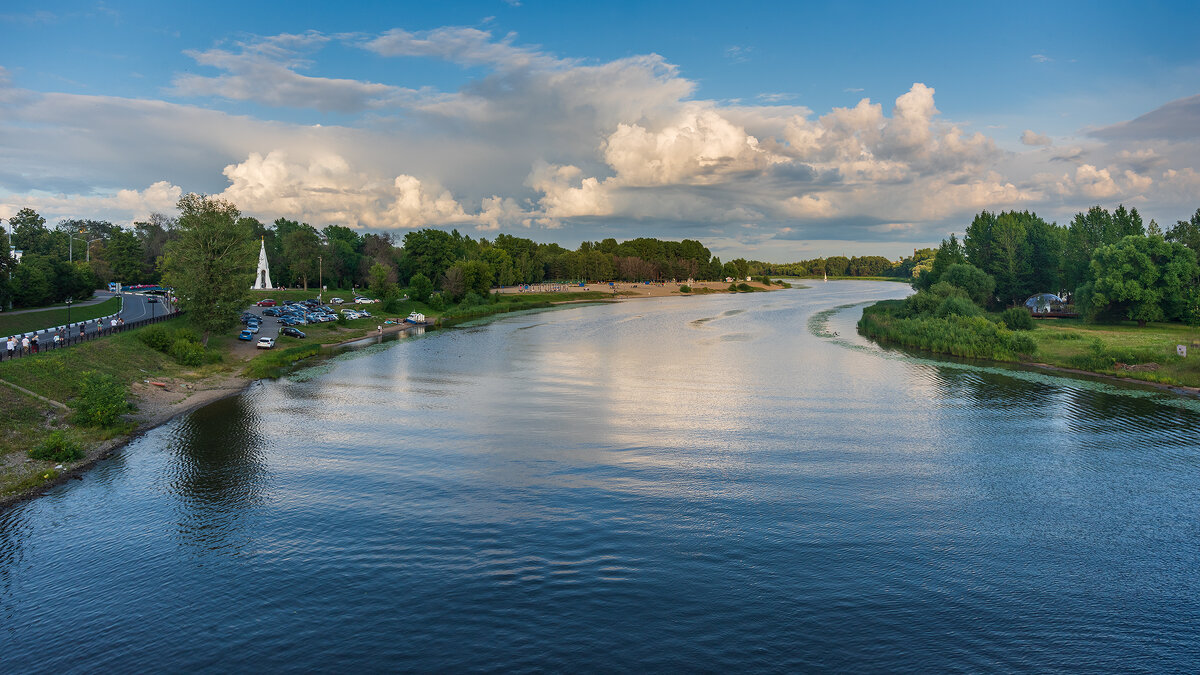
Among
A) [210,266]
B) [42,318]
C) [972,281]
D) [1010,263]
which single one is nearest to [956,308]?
[972,281]

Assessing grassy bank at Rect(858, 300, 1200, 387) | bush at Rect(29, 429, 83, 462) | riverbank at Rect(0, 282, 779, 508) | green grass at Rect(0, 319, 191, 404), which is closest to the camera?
riverbank at Rect(0, 282, 779, 508)

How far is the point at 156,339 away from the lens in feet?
194

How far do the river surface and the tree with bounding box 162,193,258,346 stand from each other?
24.5 metres

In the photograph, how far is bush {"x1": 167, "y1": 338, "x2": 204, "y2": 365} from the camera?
5909cm

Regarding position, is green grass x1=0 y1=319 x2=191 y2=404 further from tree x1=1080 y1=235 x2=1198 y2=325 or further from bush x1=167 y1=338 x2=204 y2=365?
tree x1=1080 y1=235 x2=1198 y2=325

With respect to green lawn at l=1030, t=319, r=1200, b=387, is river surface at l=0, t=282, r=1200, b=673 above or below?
below

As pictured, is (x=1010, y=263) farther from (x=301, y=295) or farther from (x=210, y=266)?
(x=301, y=295)

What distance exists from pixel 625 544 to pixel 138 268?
151 m

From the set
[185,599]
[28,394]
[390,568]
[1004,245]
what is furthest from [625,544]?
[1004,245]

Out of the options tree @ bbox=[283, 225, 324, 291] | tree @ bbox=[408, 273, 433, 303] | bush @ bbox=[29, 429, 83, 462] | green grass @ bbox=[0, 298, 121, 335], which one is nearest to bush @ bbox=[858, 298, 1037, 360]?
bush @ bbox=[29, 429, 83, 462]

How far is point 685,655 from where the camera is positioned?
1742 centimetres

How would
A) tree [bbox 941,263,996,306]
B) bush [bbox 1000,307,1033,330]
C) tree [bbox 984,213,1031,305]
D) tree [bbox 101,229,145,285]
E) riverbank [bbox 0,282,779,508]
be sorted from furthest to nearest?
1. tree [bbox 101,229,145,285]
2. tree [bbox 984,213,1031,305]
3. tree [bbox 941,263,996,306]
4. bush [bbox 1000,307,1033,330]
5. riverbank [bbox 0,282,779,508]

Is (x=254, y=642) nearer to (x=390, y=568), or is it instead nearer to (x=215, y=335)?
(x=390, y=568)

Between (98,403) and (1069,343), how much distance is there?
82.6 meters
